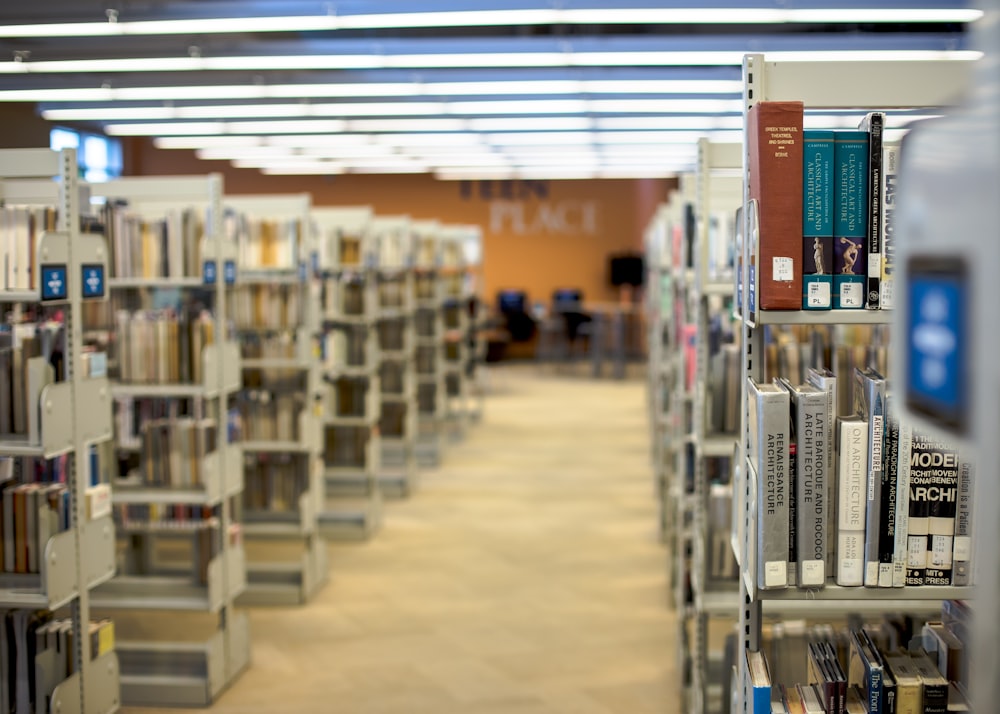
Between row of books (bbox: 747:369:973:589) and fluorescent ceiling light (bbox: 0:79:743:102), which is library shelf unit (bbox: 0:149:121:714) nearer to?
A: row of books (bbox: 747:369:973:589)

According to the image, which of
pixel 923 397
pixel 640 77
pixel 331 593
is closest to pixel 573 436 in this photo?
pixel 640 77

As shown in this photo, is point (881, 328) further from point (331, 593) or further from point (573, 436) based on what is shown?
point (573, 436)

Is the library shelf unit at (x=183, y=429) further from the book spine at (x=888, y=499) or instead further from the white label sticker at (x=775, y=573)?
the book spine at (x=888, y=499)

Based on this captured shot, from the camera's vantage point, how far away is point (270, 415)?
5.54 meters

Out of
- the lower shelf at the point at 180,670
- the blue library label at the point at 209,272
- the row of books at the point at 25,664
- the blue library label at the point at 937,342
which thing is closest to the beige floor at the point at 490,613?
the lower shelf at the point at 180,670

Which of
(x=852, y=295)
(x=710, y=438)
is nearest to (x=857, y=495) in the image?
(x=852, y=295)

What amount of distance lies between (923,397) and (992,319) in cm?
15

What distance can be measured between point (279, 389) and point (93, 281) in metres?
2.43

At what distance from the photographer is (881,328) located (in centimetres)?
391

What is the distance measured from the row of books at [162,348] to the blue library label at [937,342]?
3552 millimetres

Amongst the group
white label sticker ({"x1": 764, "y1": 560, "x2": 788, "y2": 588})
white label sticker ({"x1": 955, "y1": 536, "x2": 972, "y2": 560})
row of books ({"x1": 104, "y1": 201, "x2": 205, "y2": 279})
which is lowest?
white label sticker ({"x1": 764, "y1": 560, "x2": 788, "y2": 588})

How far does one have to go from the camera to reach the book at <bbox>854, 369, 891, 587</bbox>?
6.57 ft

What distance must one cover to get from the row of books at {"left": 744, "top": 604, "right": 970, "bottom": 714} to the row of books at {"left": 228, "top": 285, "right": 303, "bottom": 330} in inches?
149

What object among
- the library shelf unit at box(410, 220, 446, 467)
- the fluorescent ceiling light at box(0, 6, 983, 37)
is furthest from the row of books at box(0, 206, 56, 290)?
the library shelf unit at box(410, 220, 446, 467)
